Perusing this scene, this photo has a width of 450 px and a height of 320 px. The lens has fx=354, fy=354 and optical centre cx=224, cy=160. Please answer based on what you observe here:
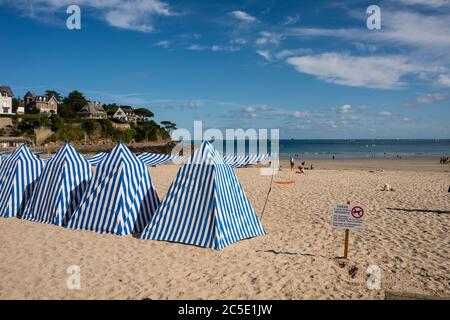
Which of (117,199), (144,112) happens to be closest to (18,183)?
(117,199)

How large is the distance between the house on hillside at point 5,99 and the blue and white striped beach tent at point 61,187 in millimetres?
64884

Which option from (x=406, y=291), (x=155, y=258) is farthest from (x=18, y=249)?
(x=406, y=291)

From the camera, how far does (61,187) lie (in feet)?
28.2

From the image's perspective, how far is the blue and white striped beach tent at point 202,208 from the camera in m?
7.14

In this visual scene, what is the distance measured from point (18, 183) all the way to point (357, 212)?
873 centimetres

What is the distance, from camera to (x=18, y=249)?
6953 mm

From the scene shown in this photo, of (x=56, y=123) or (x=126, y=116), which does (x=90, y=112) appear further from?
(x=56, y=123)

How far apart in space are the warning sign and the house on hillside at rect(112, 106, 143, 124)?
76137 millimetres

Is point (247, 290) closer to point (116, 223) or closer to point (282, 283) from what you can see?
point (282, 283)

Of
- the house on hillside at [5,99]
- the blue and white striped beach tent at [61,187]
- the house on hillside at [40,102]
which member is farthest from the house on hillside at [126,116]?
the blue and white striped beach tent at [61,187]

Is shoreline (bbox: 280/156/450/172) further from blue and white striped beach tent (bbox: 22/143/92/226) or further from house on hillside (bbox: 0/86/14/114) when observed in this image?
house on hillside (bbox: 0/86/14/114)

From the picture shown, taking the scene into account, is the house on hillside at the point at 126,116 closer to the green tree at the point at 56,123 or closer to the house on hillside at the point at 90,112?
the house on hillside at the point at 90,112
